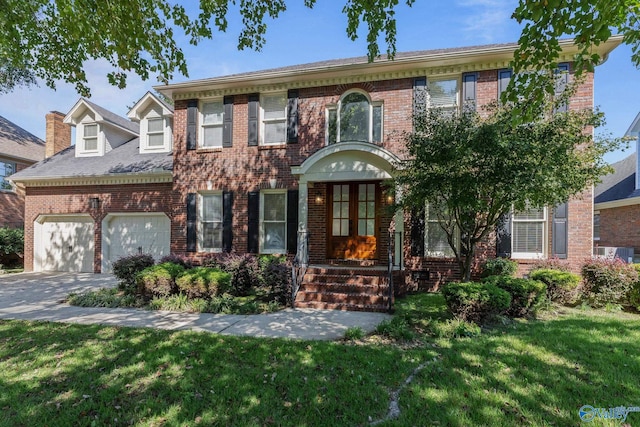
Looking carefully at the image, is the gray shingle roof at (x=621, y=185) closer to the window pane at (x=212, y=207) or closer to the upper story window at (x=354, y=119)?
the upper story window at (x=354, y=119)

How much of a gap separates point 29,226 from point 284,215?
1069cm

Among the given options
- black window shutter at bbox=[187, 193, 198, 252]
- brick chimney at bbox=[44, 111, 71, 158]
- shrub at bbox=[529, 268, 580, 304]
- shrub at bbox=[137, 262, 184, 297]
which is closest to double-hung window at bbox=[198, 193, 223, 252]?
black window shutter at bbox=[187, 193, 198, 252]

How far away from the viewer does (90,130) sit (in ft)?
42.1

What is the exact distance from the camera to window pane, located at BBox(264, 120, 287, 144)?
9.64 metres

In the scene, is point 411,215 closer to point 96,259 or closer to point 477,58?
point 477,58

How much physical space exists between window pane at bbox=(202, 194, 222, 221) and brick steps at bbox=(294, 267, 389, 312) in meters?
3.95

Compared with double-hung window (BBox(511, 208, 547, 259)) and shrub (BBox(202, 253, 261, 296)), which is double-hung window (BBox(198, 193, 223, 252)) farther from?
double-hung window (BBox(511, 208, 547, 259))

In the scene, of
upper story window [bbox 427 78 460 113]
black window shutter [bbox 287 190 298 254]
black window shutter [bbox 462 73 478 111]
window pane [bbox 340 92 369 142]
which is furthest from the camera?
black window shutter [bbox 287 190 298 254]

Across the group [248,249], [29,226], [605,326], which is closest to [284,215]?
[248,249]

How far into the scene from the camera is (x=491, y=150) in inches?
210

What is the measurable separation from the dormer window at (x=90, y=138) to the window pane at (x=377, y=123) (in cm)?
1139

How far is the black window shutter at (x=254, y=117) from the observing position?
9633mm

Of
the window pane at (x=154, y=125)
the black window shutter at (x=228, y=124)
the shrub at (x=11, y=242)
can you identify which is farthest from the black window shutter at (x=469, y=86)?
the shrub at (x=11, y=242)

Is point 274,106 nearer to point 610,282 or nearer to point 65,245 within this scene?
point 610,282
